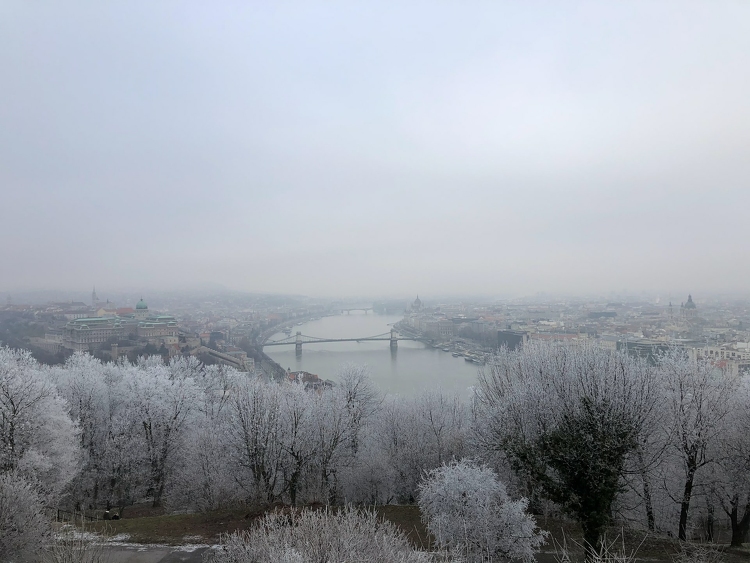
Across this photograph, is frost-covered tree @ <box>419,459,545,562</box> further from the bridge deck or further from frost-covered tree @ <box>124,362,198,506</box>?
the bridge deck

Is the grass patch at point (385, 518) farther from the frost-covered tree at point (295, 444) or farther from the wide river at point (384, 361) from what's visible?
the wide river at point (384, 361)

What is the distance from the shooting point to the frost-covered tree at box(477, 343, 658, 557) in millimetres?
9977

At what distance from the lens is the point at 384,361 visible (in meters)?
45.4

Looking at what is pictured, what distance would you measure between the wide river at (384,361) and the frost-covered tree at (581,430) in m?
17.5

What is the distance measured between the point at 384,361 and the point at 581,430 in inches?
1405

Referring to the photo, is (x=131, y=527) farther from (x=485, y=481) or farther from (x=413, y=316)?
(x=413, y=316)

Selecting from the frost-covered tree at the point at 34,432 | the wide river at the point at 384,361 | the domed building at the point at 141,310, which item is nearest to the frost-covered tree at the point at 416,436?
the wide river at the point at 384,361

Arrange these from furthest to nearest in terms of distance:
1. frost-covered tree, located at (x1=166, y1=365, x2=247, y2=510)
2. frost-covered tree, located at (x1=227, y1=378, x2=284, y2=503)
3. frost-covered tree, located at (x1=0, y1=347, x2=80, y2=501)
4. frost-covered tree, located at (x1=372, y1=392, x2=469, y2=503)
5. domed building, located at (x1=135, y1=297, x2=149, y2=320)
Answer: domed building, located at (x1=135, y1=297, x2=149, y2=320) → frost-covered tree, located at (x1=372, y1=392, x2=469, y2=503) → frost-covered tree, located at (x1=166, y1=365, x2=247, y2=510) → frost-covered tree, located at (x1=227, y1=378, x2=284, y2=503) → frost-covered tree, located at (x1=0, y1=347, x2=80, y2=501)

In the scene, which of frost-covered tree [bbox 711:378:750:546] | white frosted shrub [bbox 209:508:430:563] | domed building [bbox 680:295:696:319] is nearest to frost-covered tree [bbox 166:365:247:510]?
white frosted shrub [bbox 209:508:430:563]

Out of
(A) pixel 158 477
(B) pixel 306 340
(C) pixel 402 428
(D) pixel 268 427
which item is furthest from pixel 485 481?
(B) pixel 306 340

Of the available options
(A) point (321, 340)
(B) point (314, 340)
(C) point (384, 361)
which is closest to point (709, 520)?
(C) point (384, 361)

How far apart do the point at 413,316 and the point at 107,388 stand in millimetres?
48114

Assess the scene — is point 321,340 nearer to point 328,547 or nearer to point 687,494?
point 687,494

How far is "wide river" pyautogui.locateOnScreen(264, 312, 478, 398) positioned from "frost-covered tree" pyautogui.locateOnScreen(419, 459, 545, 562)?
19235 mm
